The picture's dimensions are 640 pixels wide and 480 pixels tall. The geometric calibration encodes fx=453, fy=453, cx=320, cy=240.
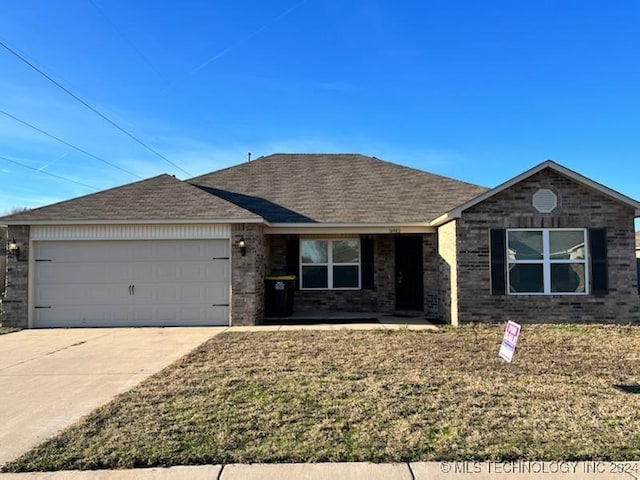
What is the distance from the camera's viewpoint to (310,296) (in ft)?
46.3

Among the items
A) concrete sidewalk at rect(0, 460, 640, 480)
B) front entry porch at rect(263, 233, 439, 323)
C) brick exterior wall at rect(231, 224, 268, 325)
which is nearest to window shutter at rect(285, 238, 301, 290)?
front entry porch at rect(263, 233, 439, 323)

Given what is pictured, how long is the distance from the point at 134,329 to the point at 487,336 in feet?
27.3

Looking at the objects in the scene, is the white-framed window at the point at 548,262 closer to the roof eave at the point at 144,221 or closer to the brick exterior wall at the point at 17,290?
the roof eave at the point at 144,221

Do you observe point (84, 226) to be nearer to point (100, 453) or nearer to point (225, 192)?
point (225, 192)

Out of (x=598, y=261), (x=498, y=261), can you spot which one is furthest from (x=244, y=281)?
(x=598, y=261)

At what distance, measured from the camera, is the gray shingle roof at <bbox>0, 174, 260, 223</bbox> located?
11.6 m

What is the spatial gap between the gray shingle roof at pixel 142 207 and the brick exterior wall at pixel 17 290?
812 millimetres

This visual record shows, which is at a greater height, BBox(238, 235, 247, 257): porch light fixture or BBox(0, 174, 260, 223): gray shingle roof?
BBox(0, 174, 260, 223): gray shingle roof

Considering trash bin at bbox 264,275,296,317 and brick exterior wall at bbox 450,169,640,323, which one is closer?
brick exterior wall at bbox 450,169,640,323

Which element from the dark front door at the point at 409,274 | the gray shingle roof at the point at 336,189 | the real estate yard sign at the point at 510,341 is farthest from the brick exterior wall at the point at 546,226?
the real estate yard sign at the point at 510,341

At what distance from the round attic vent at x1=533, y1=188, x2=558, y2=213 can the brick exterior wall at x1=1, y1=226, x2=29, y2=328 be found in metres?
12.9

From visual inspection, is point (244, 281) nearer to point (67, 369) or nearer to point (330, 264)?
point (330, 264)

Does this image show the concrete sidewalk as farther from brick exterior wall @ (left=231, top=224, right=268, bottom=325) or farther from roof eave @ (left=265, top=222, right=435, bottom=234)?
roof eave @ (left=265, top=222, right=435, bottom=234)

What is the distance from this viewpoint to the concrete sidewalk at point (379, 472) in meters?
3.45
